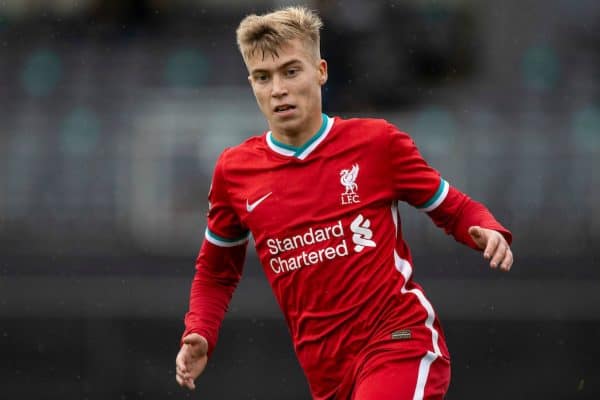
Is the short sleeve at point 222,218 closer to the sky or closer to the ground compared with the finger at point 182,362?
closer to the sky

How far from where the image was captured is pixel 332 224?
4.38 metres

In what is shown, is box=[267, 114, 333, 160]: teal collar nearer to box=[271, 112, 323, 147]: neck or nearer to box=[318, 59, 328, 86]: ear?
box=[271, 112, 323, 147]: neck

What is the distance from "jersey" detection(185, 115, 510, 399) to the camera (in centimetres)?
432

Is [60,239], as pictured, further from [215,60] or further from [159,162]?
[215,60]

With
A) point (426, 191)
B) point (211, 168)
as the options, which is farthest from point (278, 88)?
point (211, 168)

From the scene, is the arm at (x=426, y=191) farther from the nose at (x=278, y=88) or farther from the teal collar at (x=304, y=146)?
the nose at (x=278, y=88)

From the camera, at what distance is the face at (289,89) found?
4.46 m

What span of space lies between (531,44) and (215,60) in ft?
10.4

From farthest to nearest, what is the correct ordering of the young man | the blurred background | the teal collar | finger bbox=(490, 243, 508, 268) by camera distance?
the blurred background → the teal collar → the young man → finger bbox=(490, 243, 508, 268)

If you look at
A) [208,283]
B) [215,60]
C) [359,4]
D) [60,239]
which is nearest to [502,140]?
[359,4]

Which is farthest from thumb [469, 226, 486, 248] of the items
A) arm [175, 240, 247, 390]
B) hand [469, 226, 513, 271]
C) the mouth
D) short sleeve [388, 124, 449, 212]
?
arm [175, 240, 247, 390]

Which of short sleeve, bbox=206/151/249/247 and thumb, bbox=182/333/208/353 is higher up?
short sleeve, bbox=206/151/249/247

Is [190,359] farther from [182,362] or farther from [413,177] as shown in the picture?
[413,177]

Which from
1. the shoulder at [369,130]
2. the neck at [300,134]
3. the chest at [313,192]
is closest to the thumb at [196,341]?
the chest at [313,192]
